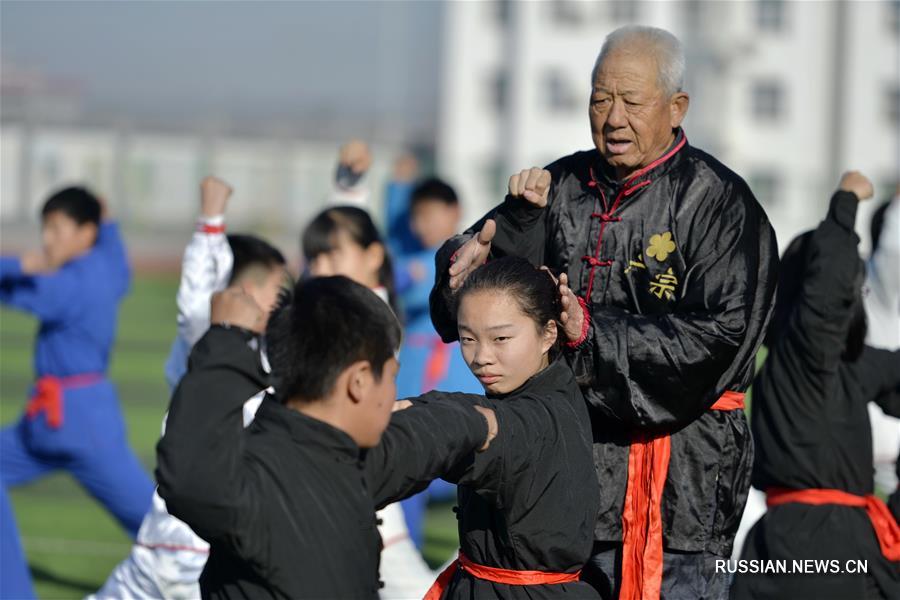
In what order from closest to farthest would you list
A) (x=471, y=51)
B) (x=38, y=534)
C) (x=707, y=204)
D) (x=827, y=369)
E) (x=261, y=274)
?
1. (x=707, y=204)
2. (x=827, y=369)
3. (x=261, y=274)
4. (x=38, y=534)
5. (x=471, y=51)

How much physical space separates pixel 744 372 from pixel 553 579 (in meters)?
0.90

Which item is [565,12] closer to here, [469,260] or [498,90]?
[498,90]

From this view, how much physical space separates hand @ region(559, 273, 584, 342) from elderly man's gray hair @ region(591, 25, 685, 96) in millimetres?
740

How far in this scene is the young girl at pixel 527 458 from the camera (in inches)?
128

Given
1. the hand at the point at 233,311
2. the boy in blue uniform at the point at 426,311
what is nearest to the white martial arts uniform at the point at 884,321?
the boy in blue uniform at the point at 426,311

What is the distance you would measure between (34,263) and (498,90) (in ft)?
140

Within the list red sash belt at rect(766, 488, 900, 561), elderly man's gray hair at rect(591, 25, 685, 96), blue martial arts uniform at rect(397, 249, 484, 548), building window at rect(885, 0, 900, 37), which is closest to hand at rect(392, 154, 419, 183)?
blue martial arts uniform at rect(397, 249, 484, 548)

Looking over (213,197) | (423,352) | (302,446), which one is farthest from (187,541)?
(423,352)

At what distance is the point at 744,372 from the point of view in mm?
3877

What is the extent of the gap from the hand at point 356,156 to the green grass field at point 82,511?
86.4 inches

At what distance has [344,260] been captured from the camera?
18.8 feet

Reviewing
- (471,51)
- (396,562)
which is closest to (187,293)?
(396,562)

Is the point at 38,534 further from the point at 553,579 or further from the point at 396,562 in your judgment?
the point at 553,579

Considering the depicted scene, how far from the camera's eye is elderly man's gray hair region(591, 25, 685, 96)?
151 inches
